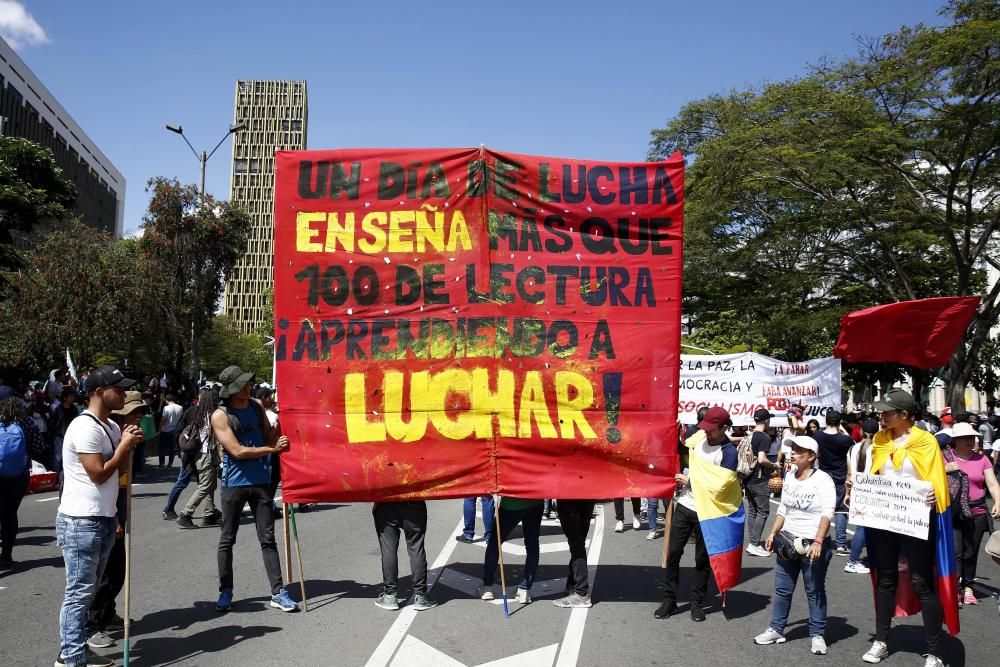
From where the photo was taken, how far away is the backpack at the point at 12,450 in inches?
331

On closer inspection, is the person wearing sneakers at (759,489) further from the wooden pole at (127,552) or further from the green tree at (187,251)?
the green tree at (187,251)

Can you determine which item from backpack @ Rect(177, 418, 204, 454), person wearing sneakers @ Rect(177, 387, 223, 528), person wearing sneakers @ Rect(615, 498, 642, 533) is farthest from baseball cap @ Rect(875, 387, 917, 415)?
backpack @ Rect(177, 418, 204, 454)

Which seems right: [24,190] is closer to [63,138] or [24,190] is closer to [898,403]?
[898,403]

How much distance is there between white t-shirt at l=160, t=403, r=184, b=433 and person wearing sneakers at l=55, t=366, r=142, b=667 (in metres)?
12.8

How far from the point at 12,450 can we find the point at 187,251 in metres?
26.2

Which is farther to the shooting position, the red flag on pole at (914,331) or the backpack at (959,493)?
the red flag on pole at (914,331)

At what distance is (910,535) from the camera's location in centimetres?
593

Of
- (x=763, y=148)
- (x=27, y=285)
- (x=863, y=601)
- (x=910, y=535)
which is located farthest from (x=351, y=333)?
(x=27, y=285)

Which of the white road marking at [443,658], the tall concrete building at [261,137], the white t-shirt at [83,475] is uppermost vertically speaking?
the tall concrete building at [261,137]

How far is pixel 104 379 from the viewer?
5480 millimetres

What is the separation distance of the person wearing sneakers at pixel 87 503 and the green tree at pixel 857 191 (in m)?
19.3

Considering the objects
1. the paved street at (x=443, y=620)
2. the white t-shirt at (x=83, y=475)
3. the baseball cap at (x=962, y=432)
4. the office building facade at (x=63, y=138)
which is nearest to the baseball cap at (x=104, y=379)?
the white t-shirt at (x=83, y=475)

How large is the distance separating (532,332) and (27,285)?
2609 centimetres

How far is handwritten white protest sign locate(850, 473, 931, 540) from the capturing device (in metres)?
5.91
